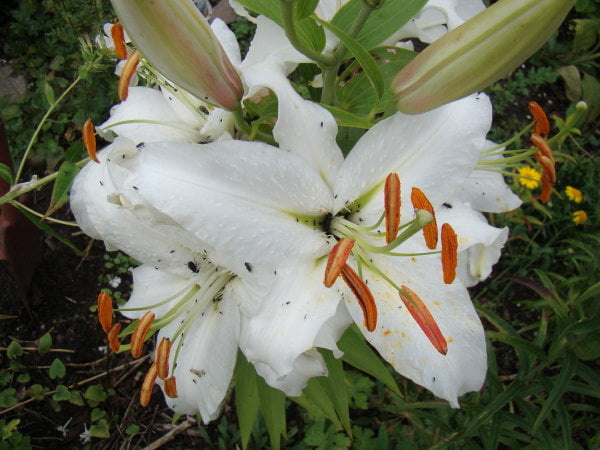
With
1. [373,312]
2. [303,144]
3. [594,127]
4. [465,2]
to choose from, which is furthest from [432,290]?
[594,127]

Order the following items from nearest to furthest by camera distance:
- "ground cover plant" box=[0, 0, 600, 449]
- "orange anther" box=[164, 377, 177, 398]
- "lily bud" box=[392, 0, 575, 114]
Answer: "lily bud" box=[392, 0, 575, 114] → "orange anther" box=[164, 377, 177, 398] → "ground cover plant" box=[0, 0, 600, 449]

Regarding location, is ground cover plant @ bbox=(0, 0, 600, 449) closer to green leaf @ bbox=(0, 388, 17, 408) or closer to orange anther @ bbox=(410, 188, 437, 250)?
green leaf @ bbox=(0, 388, 17, 408)

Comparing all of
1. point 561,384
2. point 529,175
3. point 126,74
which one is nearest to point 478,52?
point 126,74

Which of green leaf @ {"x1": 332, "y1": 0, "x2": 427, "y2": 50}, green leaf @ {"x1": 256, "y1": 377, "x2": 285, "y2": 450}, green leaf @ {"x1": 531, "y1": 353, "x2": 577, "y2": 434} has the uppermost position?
green leaf @ {"x1": 332, "y1": 0, "x2": 427, "y2": 50}

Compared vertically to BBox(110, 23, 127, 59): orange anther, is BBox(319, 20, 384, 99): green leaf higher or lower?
lower

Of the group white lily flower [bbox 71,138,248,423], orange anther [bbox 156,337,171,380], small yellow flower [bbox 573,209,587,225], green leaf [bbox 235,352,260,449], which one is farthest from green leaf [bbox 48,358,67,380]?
small yellow flower [bbox 573,209,587,225]

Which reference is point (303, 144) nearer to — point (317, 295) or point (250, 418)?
point (317, 295)

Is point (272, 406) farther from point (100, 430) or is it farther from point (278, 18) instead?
point (100, 430)

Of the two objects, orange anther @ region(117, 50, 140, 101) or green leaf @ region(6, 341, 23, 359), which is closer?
orange anther @ region(117, 50, 140, 101)
